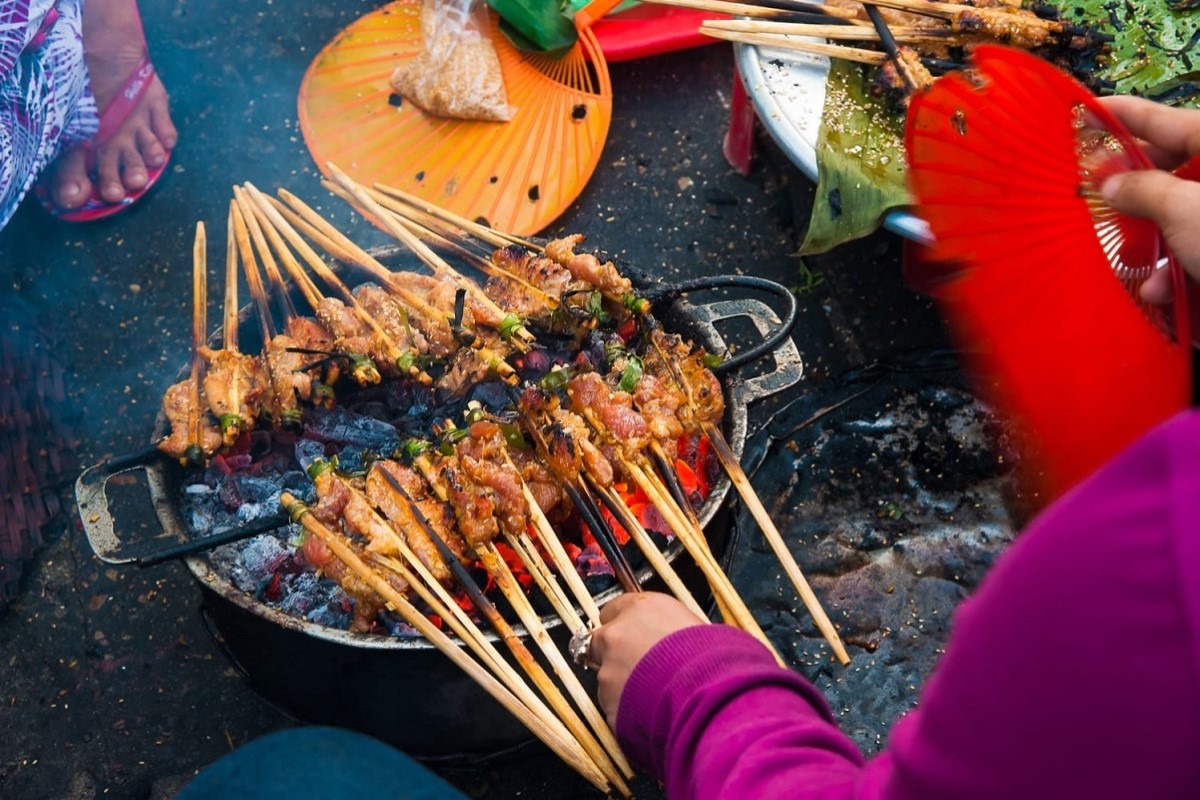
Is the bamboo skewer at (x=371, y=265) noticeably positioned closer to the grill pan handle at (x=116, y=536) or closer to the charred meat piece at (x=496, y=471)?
the charred meat piece at (x=496, y=471)

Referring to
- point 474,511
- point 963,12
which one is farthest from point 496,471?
point 963,12

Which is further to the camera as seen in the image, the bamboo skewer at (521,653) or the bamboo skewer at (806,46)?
the bamboo skewer at (806,46)

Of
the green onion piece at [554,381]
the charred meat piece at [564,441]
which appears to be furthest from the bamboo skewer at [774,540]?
the green onion piece at [554,381]

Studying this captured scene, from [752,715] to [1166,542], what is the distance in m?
0.94

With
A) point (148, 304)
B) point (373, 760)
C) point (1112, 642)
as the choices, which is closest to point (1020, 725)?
point (1112, 642)

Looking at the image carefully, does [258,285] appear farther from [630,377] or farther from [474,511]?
[630,377]

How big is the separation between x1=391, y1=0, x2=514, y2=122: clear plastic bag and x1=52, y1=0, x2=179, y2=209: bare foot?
56.6 inches

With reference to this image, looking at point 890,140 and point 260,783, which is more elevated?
point 890,140

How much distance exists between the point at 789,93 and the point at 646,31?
5.73ft

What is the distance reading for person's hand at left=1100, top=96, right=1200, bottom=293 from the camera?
1730mm

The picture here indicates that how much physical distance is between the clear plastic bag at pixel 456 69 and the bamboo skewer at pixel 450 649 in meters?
2.87

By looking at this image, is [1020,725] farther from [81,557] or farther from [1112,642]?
[81,557]

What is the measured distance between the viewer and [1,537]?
3.72 m

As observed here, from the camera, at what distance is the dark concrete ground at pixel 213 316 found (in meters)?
3.45
